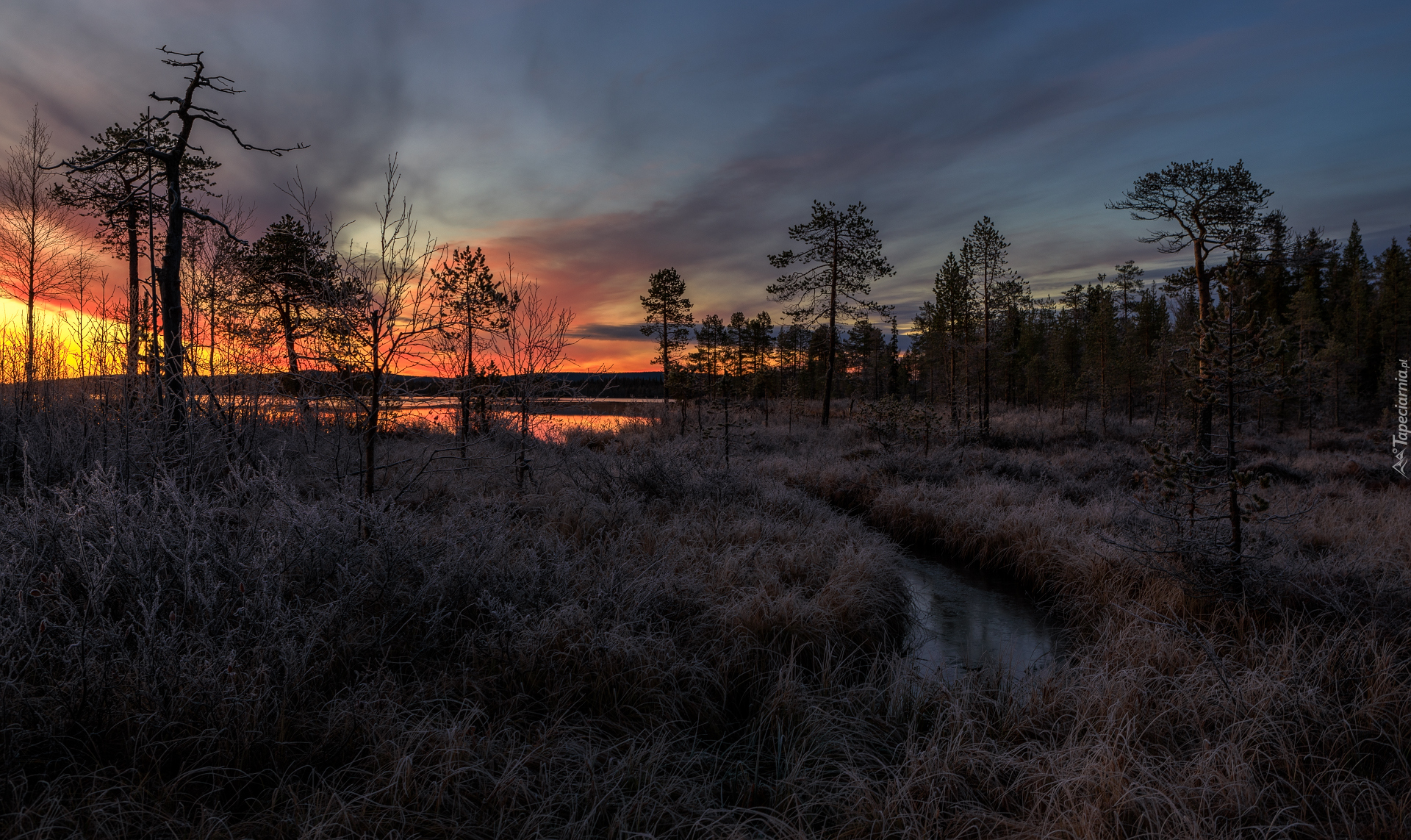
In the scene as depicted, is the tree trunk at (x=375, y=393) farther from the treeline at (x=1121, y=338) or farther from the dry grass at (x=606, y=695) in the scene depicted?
the treeline at (x=1121, y=338)

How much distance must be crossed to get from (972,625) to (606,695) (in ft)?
15.4

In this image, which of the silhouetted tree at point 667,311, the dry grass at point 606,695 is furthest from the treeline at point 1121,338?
the dry grass at point 606,695

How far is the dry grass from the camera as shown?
2.59 metres

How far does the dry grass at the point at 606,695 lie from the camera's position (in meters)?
2.59

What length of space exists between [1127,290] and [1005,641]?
147 ft

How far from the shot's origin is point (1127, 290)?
38.9 m

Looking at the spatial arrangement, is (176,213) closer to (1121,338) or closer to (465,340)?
(465,340)

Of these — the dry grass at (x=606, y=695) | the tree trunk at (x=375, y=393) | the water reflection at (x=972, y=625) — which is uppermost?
the tree trunk at (x=375, y=393)

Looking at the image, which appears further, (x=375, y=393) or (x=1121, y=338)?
(x=1121, y=338)

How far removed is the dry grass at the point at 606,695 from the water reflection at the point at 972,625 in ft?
1.19

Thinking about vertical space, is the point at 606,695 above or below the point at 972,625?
above

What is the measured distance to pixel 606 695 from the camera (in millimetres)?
3764

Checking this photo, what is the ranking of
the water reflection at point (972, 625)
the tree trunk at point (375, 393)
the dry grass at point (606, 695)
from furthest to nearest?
1. the water reflection at point (972, 625)
2. the tree trunk at point (375, 393)
3. the dry grass at point (606, 695)

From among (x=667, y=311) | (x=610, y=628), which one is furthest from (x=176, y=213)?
(x=667, y=311)
